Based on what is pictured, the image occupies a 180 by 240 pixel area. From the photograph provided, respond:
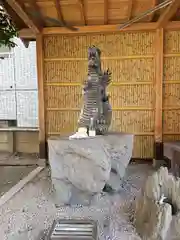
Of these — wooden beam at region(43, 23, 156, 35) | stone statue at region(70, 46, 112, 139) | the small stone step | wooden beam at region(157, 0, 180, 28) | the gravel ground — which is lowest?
the gravel ground

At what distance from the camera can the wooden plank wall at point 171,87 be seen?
16.9 ft

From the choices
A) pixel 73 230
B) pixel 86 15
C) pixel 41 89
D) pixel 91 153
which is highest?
pixel 86 15

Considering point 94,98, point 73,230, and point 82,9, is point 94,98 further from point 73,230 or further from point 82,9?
point 82,9

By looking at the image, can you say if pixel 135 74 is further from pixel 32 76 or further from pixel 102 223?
pixel 102 223

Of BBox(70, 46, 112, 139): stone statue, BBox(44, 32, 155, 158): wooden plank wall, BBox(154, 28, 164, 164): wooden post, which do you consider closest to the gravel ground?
BBox(70, 46, 112, 139): stone statue

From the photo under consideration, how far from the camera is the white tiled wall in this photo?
6.69 m

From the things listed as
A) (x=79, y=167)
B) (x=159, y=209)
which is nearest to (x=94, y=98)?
(x=79, y=167)

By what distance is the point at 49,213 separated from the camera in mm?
3197

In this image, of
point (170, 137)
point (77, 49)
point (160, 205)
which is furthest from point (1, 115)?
point (160, 205)

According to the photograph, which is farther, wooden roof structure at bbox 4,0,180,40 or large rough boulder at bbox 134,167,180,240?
wooden roof structure at bbox 4,0,180,40

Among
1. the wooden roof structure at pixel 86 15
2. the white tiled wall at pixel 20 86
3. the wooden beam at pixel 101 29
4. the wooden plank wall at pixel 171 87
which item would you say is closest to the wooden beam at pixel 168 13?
the wooden roof structure at pixel 86 15

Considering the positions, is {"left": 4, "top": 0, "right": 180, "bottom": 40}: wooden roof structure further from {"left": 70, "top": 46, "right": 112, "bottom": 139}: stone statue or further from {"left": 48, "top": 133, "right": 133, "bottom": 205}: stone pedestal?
{"left": 48, "top": 133, "right": 133, "bottom": 205}: stone pedestal

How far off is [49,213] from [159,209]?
1330 millimetres

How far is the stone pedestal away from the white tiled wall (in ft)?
11.6
